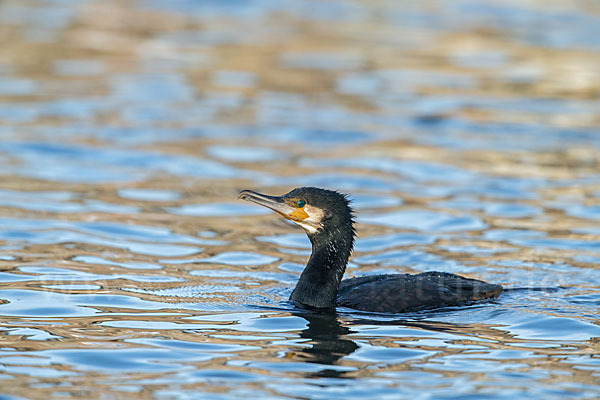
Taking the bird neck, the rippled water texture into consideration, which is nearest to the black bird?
the bird neck

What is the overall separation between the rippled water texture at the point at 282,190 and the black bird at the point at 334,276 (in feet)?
0.58

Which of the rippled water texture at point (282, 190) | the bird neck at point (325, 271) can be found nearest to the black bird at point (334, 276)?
the bird neck at point (325, 271)

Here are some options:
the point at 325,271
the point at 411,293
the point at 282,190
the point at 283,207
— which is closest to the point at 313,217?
the point at 283,207

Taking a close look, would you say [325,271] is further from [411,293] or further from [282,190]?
[282,190]

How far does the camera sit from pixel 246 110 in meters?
19.5

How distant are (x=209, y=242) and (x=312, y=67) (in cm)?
1250

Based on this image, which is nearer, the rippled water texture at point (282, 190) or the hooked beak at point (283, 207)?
the rippled water texture at point (282, 190)

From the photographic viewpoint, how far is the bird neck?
8.76m

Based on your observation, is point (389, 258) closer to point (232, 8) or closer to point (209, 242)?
point (209, 242)

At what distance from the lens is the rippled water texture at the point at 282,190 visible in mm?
7285

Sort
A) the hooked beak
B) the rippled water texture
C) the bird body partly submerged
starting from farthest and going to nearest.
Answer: the hooked beak < the bird body partly submerged < the rippled water texture

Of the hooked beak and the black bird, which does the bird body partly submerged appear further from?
the hooked beak

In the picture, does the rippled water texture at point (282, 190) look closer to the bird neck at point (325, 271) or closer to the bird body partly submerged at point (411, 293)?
the bird body partly submerged at point (411, 293)

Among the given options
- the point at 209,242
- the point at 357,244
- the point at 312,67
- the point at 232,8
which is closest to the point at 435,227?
the point at 357,244
